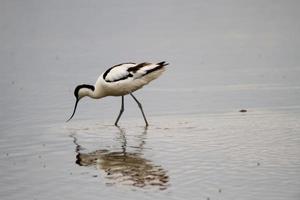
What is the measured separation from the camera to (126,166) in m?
10.0

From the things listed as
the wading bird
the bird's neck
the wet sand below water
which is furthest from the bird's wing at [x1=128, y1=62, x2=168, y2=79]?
the wet sand below water

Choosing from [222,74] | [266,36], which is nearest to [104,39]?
[266,36]

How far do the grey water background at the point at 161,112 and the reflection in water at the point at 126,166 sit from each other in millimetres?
15

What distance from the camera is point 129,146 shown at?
37.5ft

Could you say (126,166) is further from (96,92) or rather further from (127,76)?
(96,92)

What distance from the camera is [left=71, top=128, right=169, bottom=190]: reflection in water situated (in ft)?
29.7

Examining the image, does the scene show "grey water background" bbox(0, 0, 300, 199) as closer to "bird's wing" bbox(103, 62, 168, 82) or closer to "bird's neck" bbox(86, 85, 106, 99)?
"bird's neck" bbox(86, 85, 106, 99)

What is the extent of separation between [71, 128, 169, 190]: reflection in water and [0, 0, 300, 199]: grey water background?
15 mm

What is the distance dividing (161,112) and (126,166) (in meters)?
4.61

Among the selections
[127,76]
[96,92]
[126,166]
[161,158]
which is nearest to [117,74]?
[127,76]

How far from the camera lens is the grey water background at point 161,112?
9031mm

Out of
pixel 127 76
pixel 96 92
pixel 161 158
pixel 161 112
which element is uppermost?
pixel 127 76

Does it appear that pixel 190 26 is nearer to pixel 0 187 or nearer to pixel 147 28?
pixel 147 28

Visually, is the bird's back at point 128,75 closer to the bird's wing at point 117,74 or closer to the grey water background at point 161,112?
the bird's wing at point 117,74
